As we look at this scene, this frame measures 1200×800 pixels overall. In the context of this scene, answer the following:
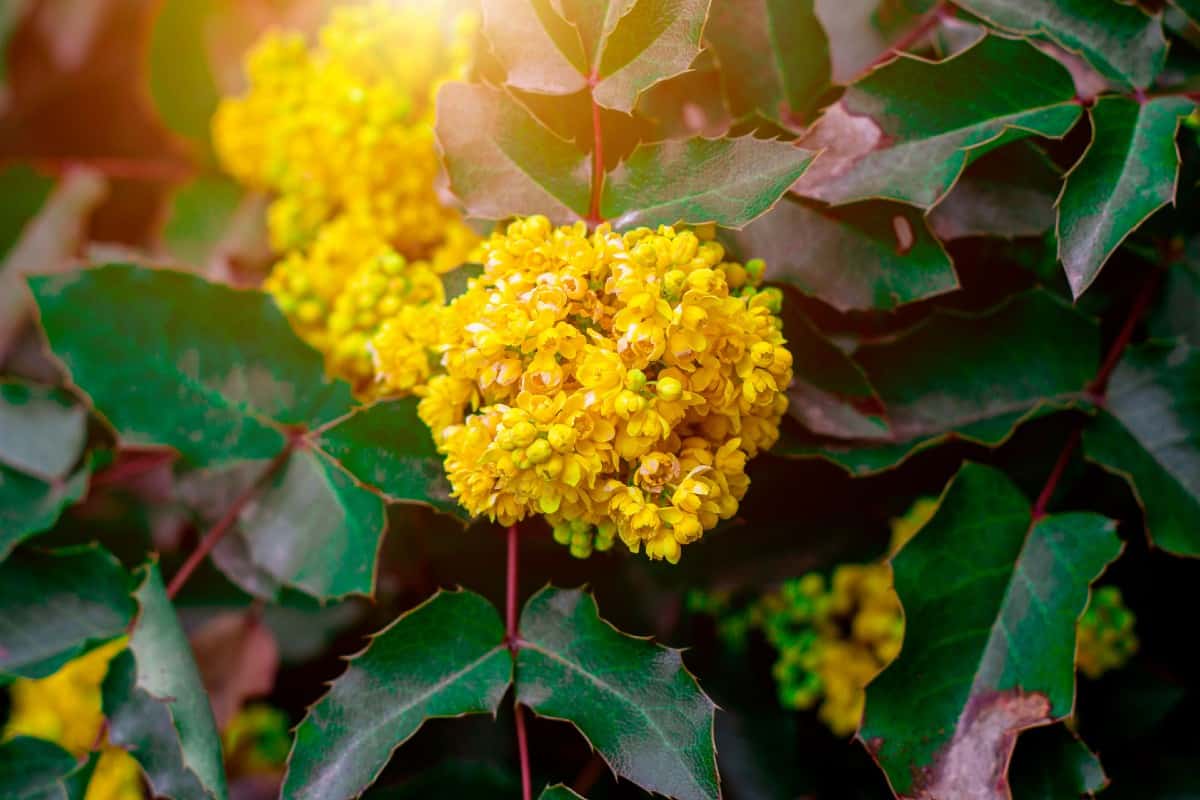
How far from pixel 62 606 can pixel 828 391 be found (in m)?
0.94

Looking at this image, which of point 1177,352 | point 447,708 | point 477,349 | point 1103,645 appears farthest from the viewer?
point 1103,645

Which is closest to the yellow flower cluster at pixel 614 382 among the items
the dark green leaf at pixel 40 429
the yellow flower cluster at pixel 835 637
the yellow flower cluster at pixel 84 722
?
the yellow flower cluster at pixel 835 637

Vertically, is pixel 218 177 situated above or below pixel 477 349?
below

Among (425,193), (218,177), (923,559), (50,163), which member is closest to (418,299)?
(425,193)

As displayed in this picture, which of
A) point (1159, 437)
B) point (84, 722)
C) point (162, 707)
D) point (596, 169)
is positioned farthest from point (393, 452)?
point (84, 722)

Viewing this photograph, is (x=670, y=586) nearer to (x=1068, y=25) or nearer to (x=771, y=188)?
(x=771, y=188)

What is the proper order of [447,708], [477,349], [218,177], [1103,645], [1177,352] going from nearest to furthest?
1. [477,349]
2. [447,708]
3. [1177,352]
4. [1103,645]
5. [218,177]

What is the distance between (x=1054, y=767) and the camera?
972 mm

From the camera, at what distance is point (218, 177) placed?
1911 mm

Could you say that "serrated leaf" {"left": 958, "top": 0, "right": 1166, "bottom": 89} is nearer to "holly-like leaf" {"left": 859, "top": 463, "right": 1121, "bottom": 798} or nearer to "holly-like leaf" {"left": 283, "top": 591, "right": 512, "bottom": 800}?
"holly-like leaf" {"left": 859, "top": 463, "right": 1121, "bottom": 798}

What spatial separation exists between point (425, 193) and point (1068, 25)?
0.73 metres

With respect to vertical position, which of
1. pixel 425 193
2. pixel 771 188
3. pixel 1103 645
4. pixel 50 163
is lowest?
pixel 1103 645

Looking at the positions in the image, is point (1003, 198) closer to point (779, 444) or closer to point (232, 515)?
point (779, 444)

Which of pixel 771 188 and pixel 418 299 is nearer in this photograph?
pixel 771 188
